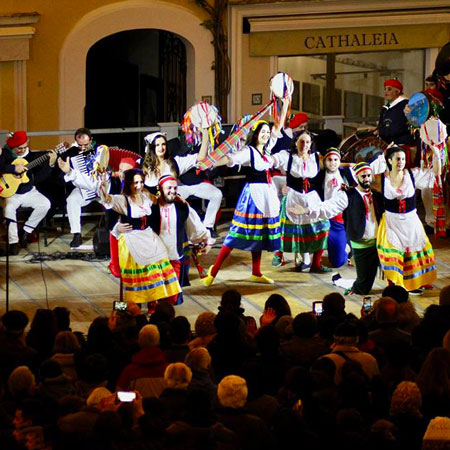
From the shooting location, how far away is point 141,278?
38.5ft

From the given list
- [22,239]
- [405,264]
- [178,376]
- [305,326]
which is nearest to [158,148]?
[405,264]

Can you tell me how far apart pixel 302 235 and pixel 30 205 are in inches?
116

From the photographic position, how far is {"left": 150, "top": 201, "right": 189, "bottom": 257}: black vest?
11.9m

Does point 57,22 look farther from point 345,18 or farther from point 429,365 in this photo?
point 429,365

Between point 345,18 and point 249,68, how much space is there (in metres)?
1.33

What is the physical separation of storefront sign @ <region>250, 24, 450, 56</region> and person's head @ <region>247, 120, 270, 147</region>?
4.69 m

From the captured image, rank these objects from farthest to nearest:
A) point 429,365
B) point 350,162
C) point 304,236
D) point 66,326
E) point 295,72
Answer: point 295,72 < point 350,162 < point 304,236 < point 66,326 < point 429,365

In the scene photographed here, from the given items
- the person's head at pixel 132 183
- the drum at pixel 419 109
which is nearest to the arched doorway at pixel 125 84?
the drum at pixel 419 109

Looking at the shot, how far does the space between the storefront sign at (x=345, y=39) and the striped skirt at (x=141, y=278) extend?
6.27 meters

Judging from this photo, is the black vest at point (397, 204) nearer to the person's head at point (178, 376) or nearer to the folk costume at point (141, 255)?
the folk costume at point (141, 255)

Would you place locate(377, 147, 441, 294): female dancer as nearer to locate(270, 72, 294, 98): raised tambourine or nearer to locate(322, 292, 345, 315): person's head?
locate(270, 72, 294, 98): raised tambourine

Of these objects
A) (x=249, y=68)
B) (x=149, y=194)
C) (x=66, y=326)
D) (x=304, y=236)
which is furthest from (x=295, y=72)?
(x=66, y=326)

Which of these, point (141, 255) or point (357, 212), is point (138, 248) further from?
point (357, 212)

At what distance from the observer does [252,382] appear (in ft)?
27.8
